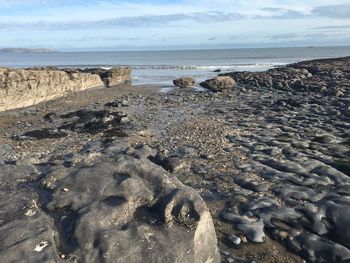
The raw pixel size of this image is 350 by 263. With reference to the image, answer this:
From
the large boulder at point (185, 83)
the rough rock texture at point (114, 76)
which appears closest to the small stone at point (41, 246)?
the large boulder at point (185, 83)

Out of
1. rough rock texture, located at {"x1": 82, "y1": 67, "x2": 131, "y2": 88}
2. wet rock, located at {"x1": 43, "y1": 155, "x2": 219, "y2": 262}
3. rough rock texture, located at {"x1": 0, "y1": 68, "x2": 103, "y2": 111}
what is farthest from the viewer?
rough rock texture, located at {"x1": 82, "y1": 67, "x2": 131, "y2": 88}

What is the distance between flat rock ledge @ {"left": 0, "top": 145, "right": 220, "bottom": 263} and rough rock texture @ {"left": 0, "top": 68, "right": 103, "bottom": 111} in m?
16.0

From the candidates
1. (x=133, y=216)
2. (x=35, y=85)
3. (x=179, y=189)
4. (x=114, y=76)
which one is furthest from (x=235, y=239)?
(x=114, y=76)

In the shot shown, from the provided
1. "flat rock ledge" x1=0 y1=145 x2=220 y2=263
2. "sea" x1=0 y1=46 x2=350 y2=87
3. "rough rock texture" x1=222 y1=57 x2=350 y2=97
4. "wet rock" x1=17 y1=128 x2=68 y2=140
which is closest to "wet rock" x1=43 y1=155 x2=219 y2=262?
"flat rock ledge" x1=0 y1=145 x2=220 y2=263

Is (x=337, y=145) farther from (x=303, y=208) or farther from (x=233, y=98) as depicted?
(x=233, y=98)

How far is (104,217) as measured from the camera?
532cm

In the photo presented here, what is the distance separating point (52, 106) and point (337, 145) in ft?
50.4

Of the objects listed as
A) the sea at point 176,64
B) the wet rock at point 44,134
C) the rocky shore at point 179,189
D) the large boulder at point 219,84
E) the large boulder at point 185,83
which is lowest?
the sea at point 176,64

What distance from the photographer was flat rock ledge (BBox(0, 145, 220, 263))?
4.88 metres

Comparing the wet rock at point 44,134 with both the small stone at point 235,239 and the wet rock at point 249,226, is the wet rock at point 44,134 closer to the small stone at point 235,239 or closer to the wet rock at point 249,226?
the wet rock at point 249,226

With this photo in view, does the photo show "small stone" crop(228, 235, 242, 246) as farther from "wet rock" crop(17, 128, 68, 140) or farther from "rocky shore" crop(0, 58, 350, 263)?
"wet rock" crop(17, 128, 68, 140)

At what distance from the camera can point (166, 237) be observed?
16.9 ft

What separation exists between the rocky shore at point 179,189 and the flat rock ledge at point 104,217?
1 centimetres

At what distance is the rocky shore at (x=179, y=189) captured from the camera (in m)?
5.09
